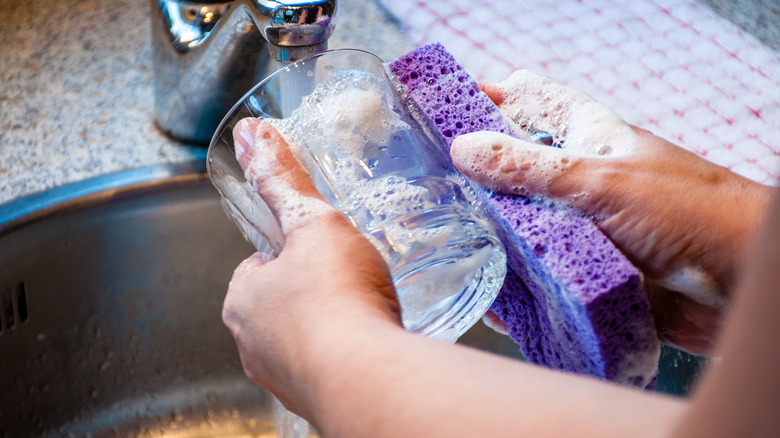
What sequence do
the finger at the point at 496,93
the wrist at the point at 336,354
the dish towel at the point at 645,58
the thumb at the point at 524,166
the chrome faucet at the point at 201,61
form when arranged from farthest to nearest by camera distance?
the dish towel at the point at 645,58
the chrome faucet at the point at 201,61
the finger at the point at 496,93
the thumb at the point at 524,166
the wrist at the point at 336,354

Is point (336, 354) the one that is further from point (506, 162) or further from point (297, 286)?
point (506, 162)

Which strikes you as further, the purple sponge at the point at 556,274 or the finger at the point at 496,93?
the finger at the point at 496,93

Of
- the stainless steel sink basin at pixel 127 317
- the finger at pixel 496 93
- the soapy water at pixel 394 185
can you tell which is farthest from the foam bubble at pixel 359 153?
the stainless steel sink basin at pixel 127 317

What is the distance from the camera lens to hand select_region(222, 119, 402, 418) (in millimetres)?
351

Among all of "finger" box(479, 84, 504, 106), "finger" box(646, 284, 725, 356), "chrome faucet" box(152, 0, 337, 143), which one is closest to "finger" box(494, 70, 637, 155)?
"finger" box(479, 84, 504, 106)

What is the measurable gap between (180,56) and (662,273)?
507 mm

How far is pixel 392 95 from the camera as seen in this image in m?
0.48

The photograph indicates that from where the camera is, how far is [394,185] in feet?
1.41

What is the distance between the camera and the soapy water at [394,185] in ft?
1.41

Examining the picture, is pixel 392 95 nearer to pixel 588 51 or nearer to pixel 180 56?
pixel 180 56

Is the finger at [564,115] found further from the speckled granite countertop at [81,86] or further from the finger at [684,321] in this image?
the speckled granite countertop at [81,86]

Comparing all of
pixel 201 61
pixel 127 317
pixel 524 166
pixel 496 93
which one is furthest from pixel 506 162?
pixel 127 317

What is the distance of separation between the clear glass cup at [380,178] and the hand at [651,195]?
0.10 ft

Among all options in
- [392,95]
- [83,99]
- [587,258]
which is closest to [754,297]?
[587,258]
